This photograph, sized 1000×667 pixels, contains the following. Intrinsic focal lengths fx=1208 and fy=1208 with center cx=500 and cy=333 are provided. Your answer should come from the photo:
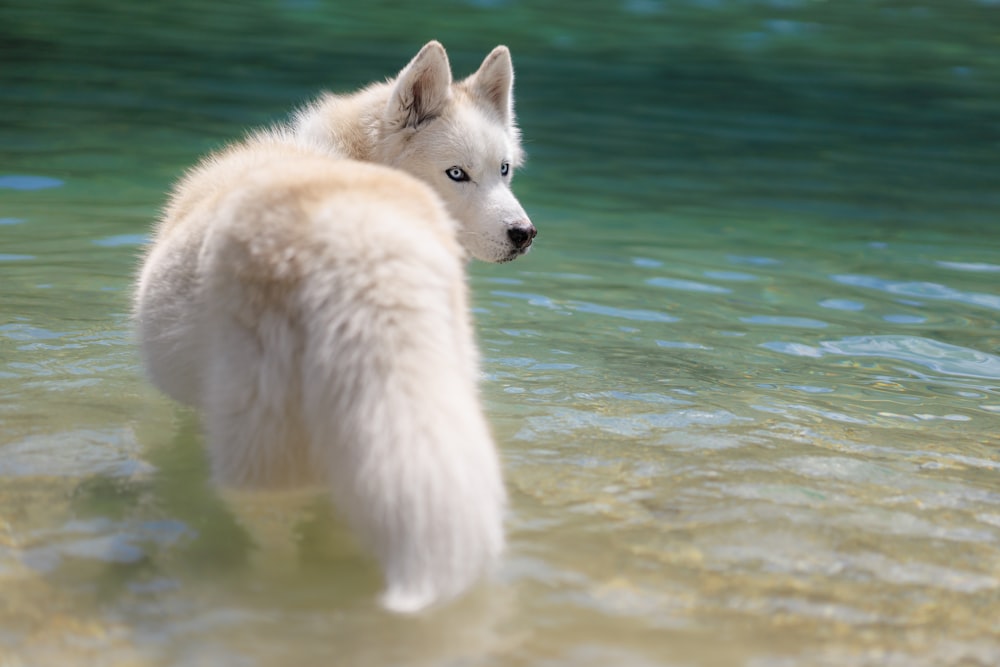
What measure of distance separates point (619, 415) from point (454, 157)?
1.17 m

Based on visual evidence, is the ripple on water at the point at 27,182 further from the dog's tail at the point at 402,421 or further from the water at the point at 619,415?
the dog's tail at the point at 402,421

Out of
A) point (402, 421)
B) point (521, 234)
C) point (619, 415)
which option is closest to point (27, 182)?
point (521, 234)

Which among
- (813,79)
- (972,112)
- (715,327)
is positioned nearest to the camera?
(715,327)

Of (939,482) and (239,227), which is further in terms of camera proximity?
(939,482)

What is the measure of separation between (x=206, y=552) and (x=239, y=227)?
2.84 ft

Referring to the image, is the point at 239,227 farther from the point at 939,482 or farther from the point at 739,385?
the point at 739,385

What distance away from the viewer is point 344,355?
268 centimetres

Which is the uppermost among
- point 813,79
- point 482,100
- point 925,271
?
point 813,79

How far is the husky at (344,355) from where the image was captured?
8.32ft

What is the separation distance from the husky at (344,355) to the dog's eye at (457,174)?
0.93m

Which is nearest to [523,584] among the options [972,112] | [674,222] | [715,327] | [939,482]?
[939,482]

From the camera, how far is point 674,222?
9164 mm

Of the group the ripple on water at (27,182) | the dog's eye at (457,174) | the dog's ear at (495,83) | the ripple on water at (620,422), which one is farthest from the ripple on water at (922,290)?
the ripple on water at (27,182)

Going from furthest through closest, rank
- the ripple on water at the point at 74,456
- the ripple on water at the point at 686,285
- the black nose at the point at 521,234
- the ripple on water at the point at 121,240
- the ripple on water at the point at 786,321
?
the ripple on water at the point at 121,240 < the ripple on water at the point at 686,285 < the ripple on water at the point at 786,321 < the black nose at the point at 521,234 < the ripple on water at the point at 74,456
